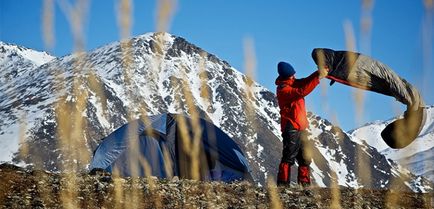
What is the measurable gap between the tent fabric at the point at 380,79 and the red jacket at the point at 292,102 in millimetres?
688

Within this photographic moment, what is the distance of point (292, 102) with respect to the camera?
28.6 feet

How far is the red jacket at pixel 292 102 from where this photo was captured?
339 inches

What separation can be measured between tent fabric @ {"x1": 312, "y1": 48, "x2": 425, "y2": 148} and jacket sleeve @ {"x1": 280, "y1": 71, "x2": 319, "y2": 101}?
311 mm

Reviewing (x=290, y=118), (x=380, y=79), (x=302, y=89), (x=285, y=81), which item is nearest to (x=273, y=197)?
(x=380, y=79)

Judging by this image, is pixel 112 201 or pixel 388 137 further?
pixel 388 137

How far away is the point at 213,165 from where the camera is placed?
16.1 metres

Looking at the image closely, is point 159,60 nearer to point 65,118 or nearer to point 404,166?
point 65,118

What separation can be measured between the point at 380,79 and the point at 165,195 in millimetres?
2937

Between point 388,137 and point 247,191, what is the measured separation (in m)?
1.79

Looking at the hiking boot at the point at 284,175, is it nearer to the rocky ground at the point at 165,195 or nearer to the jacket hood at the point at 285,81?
the rocky ground at the point at 165,195

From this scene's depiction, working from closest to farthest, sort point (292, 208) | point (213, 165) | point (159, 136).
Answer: point (292, 208) → point (213, 165) → point (159, 136)

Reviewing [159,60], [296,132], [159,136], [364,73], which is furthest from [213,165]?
[159,60]

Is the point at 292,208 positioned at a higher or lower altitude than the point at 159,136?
lower

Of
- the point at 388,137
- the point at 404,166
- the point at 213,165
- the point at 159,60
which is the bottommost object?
the point at 404,166
